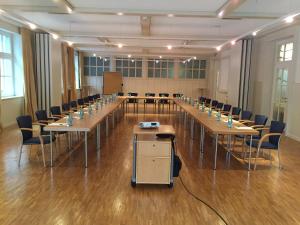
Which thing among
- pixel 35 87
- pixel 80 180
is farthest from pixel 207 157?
pixel 35 87

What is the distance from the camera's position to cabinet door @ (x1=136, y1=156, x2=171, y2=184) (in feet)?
13.1

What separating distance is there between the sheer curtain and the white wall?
326 inches

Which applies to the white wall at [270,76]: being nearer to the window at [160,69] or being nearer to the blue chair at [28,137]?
the blue chair at [28,137]

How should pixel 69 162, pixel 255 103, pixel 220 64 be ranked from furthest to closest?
pixel 220 64, pixel 255 103, pixel 69 162

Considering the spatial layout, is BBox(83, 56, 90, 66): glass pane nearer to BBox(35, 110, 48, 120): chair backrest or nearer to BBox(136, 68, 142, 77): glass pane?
BBox(136, 68, 142, 77): glass pane

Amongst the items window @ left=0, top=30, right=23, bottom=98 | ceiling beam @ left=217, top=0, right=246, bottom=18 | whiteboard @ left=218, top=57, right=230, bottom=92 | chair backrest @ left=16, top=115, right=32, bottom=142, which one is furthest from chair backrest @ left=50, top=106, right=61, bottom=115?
whiteboard @ left=218, top=57, right=230, bottom=92

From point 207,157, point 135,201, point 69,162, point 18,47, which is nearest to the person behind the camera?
point 135,201

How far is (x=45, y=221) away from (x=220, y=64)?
14.0 meters

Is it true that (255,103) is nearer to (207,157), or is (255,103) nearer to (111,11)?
(207,157)

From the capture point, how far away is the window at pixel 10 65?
8570 millimetres

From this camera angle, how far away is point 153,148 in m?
3.96

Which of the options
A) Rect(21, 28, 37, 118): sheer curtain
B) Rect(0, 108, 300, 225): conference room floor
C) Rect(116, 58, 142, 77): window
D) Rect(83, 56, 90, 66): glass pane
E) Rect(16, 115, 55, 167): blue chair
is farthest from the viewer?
Rect(116, 58, 142, 77): window

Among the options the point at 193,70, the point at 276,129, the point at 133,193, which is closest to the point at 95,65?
the point at 193,70

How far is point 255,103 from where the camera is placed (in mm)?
10766
